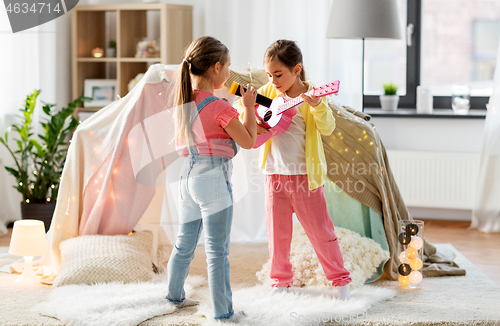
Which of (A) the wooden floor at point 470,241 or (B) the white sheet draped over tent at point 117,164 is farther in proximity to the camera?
(A) the wooden floor at point 470,241

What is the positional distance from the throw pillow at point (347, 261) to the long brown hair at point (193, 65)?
0.87 meters

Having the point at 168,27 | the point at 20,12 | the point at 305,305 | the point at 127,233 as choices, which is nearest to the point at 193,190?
the point at 305,305

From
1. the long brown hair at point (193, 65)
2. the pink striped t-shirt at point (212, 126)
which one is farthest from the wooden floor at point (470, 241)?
the long brown hair at point (193, 65)

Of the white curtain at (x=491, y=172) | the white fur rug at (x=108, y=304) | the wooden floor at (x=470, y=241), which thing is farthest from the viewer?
the white curtain at (x=491, y=172)

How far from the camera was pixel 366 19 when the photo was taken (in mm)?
2740

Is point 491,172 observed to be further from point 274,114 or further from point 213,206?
point 213,206

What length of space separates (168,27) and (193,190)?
2045 mm

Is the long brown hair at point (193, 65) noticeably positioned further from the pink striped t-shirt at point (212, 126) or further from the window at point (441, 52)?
the window at point (441, 52)

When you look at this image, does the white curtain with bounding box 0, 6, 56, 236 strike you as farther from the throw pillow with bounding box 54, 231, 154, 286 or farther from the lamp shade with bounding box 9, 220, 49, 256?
the throw pillow with bounding box 54, 231, 154, 286

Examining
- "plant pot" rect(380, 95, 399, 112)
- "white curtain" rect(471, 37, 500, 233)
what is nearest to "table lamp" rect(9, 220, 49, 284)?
"plant pot" rect(380, 95, 399, 112)

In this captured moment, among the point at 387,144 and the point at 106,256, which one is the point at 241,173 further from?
the point at 387,144

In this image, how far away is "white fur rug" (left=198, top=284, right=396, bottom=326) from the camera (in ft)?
6.02

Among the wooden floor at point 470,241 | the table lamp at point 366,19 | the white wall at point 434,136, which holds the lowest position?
the wooden floor at point 470,241

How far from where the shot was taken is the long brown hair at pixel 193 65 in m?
1.69
